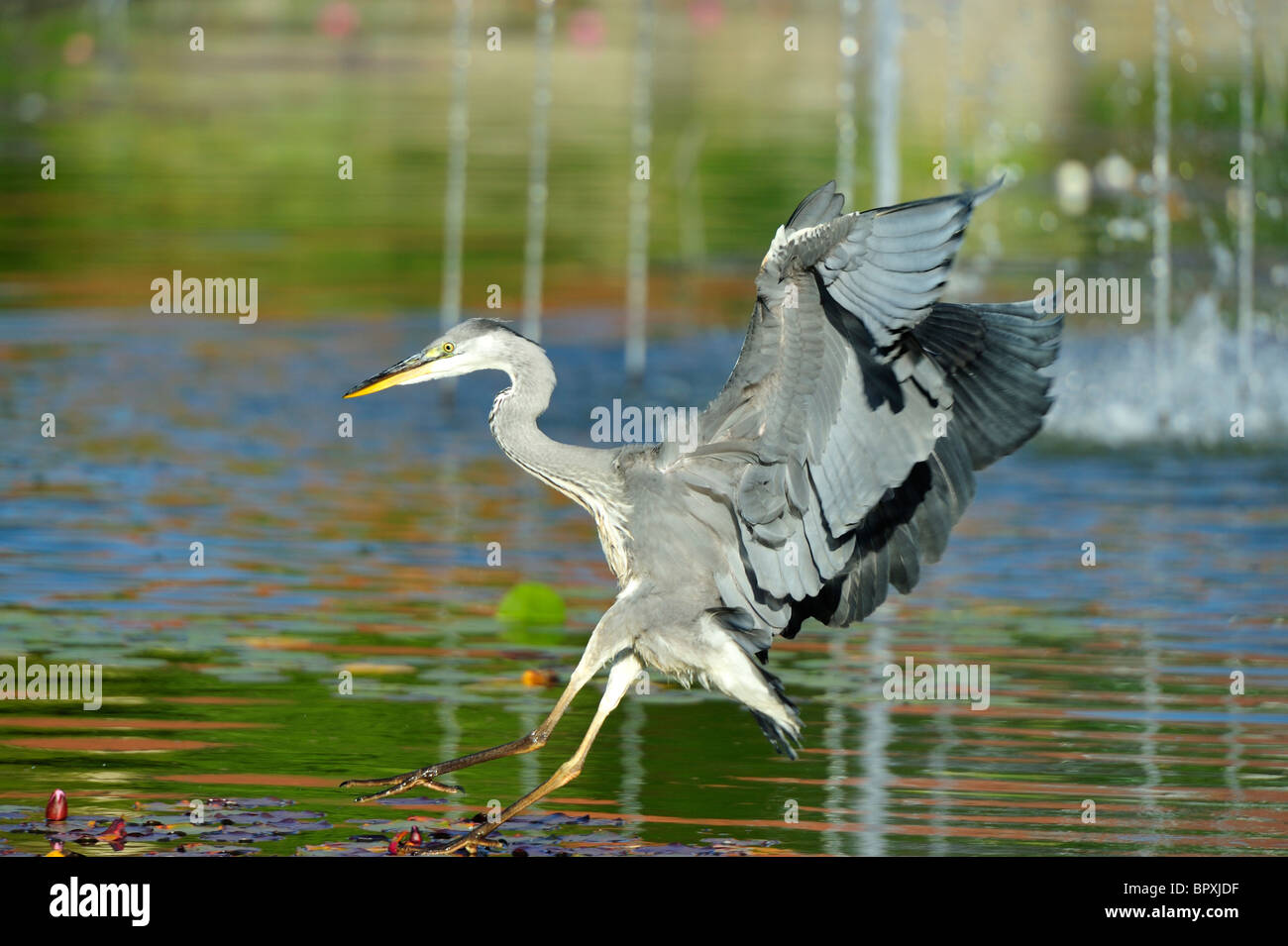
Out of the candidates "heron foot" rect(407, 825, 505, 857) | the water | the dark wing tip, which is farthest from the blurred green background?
"heron foot" rect(407, 825, 505, 857)

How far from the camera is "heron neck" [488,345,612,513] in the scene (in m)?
8.30

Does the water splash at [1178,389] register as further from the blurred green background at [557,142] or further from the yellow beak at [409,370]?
the yellow beak at [409,370]

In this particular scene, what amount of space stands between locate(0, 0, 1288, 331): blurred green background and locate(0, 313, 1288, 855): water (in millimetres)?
6284

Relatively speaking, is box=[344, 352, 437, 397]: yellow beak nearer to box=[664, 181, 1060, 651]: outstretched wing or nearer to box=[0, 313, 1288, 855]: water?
box=[664, 181, 1060, 651]: outstretched wing

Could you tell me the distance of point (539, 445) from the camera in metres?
8.33

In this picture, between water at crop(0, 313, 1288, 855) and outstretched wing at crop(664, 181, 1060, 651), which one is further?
water at crop(0, 313, 1288, 855)


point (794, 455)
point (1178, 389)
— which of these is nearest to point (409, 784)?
point (794, 455)

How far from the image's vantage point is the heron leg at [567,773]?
7.75 meters

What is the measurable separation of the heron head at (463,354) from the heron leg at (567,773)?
1198 millimetres

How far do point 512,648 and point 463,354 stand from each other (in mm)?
3230

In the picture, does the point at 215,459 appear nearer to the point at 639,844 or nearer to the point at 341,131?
the point at 639,844

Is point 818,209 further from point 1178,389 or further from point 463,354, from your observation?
point 1178,389

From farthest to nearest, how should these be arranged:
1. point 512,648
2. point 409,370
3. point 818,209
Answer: point 512,648
point 409,370
point 818,209

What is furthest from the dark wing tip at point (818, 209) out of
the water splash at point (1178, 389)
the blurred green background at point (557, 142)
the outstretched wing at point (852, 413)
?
the blurred green background at point (557, 142)
